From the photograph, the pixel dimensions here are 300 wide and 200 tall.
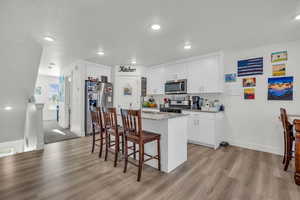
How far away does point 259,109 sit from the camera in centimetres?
330

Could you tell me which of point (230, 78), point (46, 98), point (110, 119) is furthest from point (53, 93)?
point (230, 78)

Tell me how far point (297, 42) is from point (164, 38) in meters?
2.81

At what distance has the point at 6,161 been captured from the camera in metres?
2.59

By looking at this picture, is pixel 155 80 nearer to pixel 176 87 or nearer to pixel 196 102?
pixel 176 87

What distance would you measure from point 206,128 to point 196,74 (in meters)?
1.56

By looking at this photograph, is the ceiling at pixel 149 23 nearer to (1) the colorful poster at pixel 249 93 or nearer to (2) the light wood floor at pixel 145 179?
(1) the colorful poster at pixel 249 93

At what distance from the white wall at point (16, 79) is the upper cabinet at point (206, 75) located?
3.98 m

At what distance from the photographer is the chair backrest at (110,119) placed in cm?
243

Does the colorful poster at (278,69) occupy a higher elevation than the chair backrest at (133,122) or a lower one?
higher

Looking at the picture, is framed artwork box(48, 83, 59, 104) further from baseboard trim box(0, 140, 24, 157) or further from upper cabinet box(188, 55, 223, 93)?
upper cabinet box(188, 55, 223, 93)

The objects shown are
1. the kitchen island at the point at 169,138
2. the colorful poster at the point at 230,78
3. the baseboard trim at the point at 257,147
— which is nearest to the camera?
the kitchen island at the point at 169,138

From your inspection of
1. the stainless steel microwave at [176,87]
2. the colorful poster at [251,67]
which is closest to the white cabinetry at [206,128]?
the stainless steel microwave at [176,87]

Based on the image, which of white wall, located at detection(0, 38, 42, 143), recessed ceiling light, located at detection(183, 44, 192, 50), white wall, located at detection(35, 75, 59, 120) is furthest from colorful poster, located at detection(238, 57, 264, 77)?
white wall, located at detection(35, 75, 59, 120)

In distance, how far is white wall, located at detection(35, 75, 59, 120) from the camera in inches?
282
